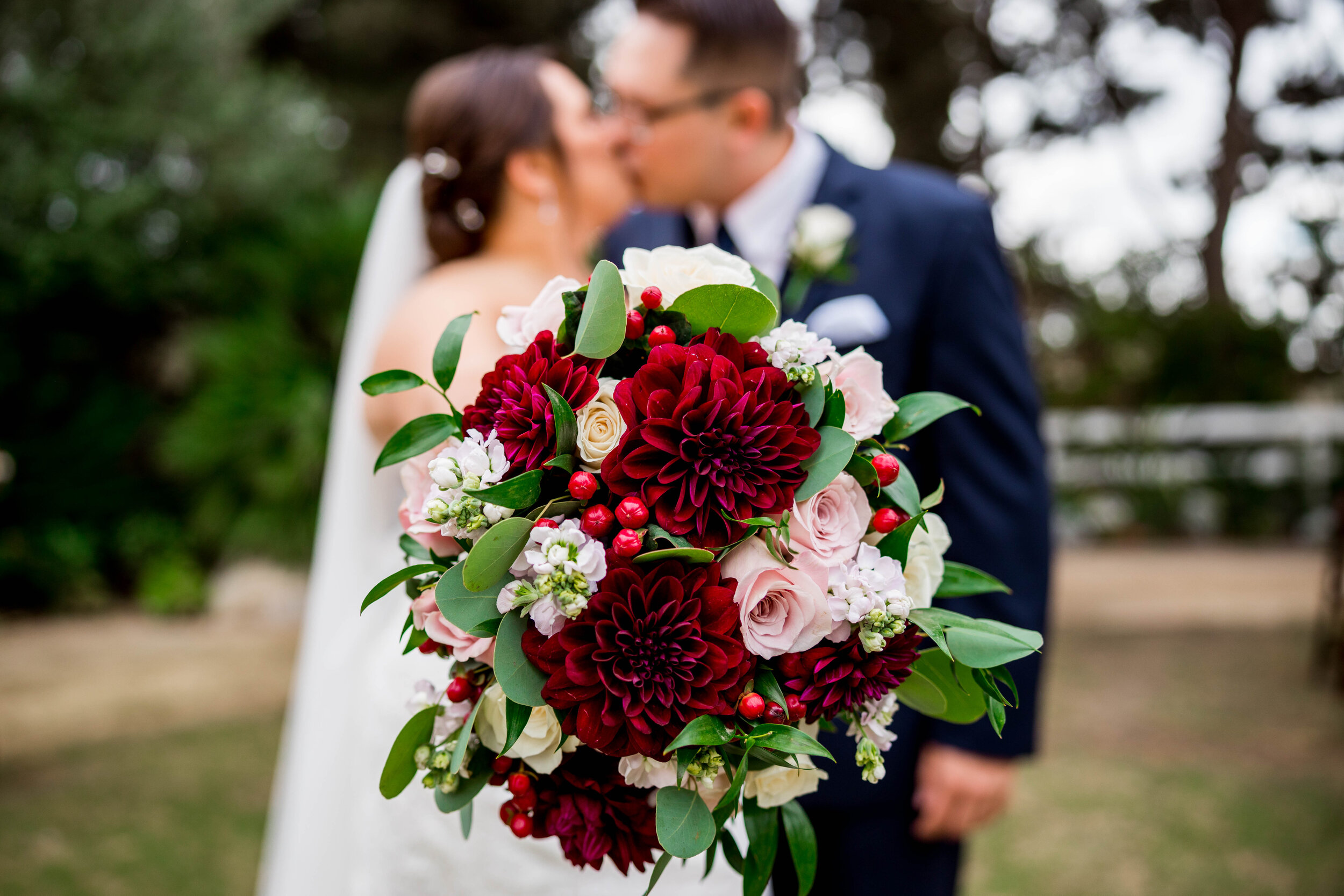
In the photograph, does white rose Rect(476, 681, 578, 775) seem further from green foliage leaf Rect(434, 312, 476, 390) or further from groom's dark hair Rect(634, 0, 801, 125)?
groom's dark hair Rect(634, 0, 801, 125)

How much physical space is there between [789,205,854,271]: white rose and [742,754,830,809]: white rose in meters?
1.13

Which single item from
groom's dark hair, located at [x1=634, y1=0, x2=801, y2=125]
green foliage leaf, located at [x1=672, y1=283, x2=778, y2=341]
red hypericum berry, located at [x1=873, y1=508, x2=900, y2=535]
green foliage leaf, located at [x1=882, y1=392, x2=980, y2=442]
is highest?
groom's dark hair, located at [x1=634, y1=0, x2=801, y2=125]

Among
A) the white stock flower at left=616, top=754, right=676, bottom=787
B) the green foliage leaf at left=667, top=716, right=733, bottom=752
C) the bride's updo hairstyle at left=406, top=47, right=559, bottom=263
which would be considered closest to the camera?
the green foliage leaf at left=667, top=716, right=733, bottom=752

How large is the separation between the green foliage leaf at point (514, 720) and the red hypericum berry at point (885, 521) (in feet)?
1.52

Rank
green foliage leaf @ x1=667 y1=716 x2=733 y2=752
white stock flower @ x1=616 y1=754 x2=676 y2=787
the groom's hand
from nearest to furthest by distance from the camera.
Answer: green foliage leaf @ x1=667 y1=716 x2=733 y2=752 → white stock flower @ x1=616 y1=754 x2=676 y2=787 → the groom's hand

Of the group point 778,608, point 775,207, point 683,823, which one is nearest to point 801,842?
point 683,823

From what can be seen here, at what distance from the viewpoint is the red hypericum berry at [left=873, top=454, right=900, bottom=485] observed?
1.11 metres

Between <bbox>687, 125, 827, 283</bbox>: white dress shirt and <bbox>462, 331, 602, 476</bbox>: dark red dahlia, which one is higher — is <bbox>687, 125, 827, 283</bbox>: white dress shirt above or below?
above

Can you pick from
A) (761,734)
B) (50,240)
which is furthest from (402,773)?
(50,240)

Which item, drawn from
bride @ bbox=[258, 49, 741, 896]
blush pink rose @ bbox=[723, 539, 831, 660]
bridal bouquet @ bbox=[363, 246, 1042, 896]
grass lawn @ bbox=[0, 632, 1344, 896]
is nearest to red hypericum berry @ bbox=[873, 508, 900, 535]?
bridal bouquet @ bbox=[363, 246, 1042, 896]

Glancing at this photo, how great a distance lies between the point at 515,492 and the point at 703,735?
1.08 ft

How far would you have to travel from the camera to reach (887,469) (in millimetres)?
1109

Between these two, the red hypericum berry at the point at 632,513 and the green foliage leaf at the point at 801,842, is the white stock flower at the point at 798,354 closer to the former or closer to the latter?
the red hypericum berry at the point at 632,513

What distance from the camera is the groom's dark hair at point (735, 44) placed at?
7.66ft
